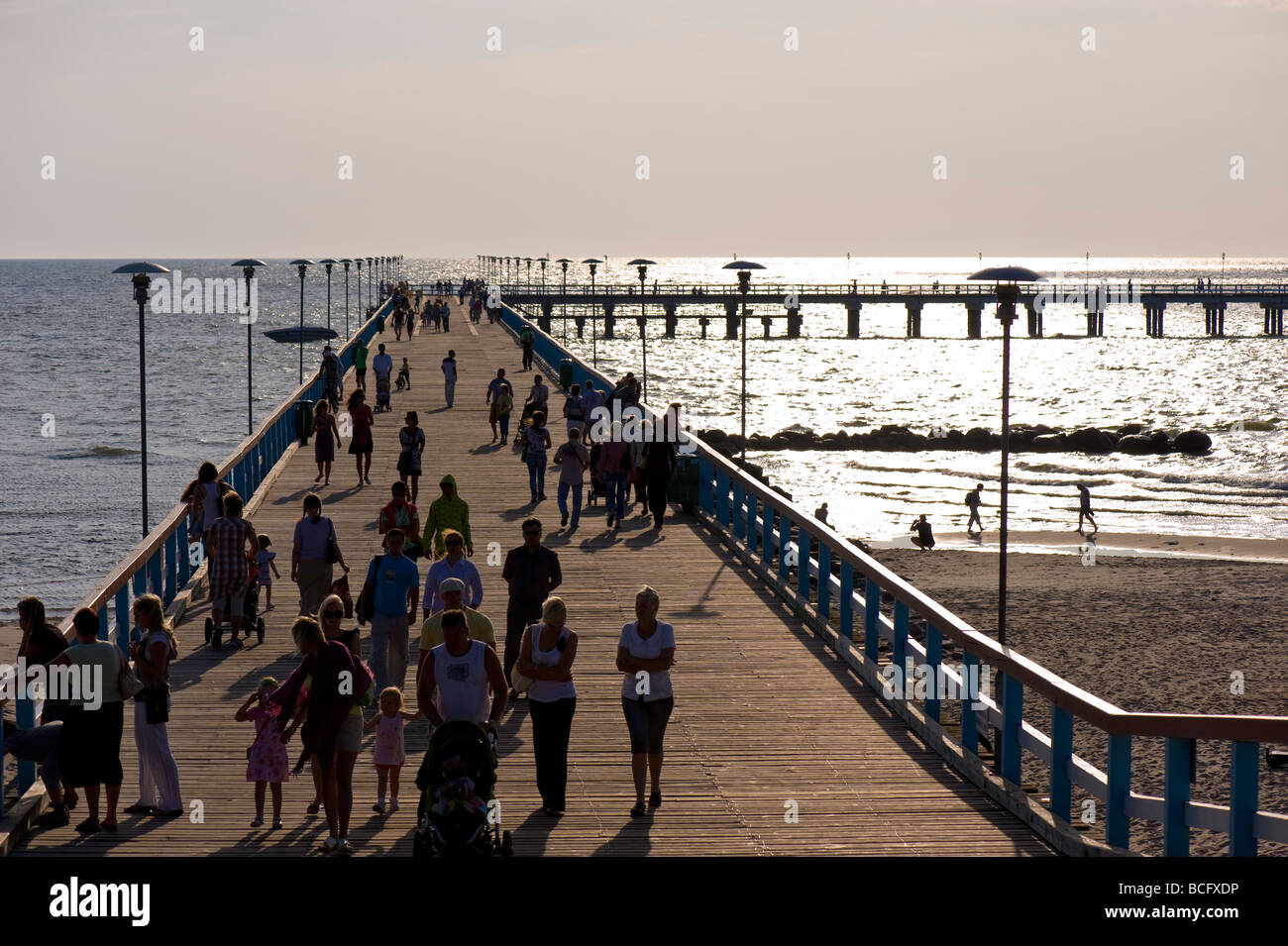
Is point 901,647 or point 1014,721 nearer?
point 1014,721

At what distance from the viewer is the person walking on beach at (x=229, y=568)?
1297 centimetres

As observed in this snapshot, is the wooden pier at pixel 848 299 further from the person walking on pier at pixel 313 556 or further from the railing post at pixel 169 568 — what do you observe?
the person walking on pier at pixel 313 556

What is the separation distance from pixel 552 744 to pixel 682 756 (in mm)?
1597

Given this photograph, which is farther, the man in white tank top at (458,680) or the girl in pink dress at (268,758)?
the girl in pink dress at (268,758)

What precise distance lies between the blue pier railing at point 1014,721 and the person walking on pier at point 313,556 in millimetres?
4237

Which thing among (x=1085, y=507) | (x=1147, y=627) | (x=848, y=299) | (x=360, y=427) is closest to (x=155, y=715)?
(x=360, y=427)

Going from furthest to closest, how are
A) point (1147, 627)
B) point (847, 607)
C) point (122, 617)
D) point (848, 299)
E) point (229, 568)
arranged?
point (848, 299) < point (1147, 627) < point (229, 568) < point (847, 607) < point (122, 617)

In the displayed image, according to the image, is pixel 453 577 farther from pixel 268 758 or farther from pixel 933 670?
pixel 933 670

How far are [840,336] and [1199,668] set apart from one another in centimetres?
14014

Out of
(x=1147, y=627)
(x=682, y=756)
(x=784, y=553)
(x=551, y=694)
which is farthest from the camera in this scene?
(x=1147, y=627)

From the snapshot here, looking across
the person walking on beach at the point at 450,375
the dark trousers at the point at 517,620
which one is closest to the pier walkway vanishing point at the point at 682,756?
the dark trousers at the point at 517,620

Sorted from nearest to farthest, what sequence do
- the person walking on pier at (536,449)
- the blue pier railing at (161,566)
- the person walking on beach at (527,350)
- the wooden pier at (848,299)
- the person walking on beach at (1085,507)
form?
the blue pier railing at (161,566) → the person walking on pier at (536,449) → the person walking on beach at (527,350) → the person walking on beach at (1085,507) → the wooden pier at (848,299)

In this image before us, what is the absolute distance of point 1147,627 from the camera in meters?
29.3
